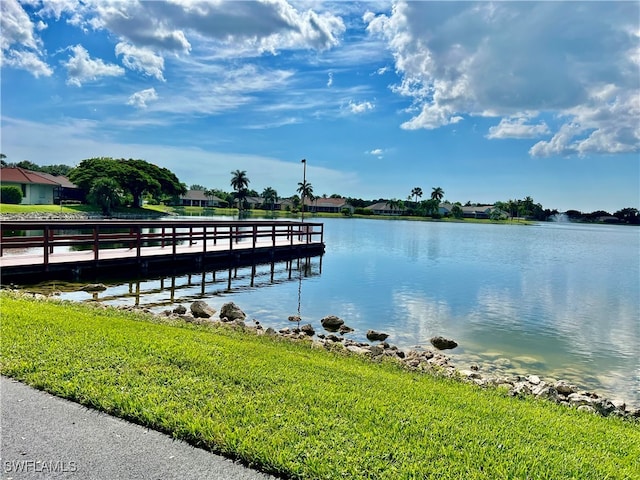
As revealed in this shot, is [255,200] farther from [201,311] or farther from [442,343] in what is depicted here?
[442,343]

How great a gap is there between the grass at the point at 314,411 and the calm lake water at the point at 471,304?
15.3 feet

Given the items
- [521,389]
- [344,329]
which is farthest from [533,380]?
[344,329]

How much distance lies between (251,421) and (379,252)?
28949 mm

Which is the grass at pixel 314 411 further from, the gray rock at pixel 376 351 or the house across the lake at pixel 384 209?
the house across the lake at pixel 384 209

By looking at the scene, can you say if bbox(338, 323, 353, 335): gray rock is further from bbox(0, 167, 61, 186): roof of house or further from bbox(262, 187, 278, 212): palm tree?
bbox(262, 187, 278, 212): palm tree

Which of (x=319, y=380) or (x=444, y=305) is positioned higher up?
(x=319, y=380)

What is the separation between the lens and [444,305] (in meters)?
16.0

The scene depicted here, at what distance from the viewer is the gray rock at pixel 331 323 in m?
12.2

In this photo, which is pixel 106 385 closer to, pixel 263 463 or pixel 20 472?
pixel 20 472

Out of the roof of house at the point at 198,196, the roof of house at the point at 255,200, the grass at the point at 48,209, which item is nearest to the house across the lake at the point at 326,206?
the roof of house at the point at 255,200

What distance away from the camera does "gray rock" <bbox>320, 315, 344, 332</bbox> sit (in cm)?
1225

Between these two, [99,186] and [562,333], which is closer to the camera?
[562,333]

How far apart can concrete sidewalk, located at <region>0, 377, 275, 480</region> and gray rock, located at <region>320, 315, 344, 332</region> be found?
28.0 feet

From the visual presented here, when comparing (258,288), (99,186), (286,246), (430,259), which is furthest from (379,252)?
(99,186)
